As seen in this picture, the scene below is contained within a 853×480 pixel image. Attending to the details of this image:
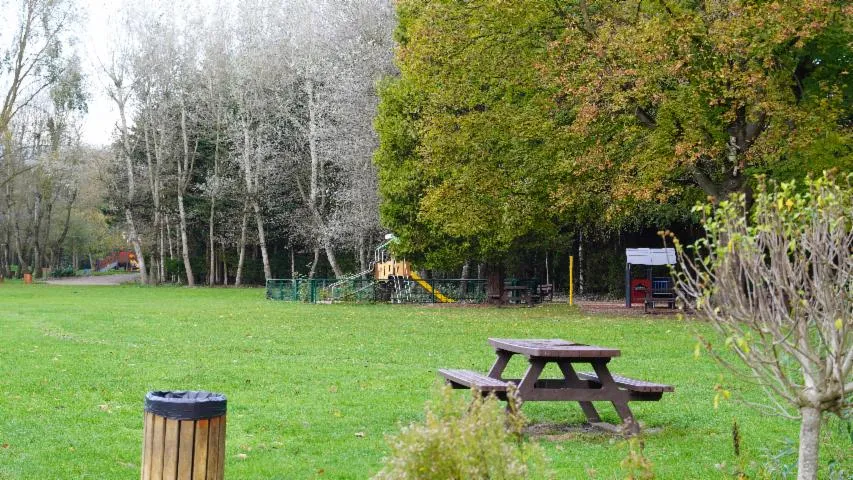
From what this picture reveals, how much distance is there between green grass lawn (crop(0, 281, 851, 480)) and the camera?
6965 mm

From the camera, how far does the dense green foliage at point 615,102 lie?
20.3 metres

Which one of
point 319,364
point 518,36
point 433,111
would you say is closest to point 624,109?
point 518,36

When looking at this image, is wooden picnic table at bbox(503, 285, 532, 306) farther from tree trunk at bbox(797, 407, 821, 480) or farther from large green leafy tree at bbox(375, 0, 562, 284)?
tree trunk at bbox(797, 407, 821, 480)

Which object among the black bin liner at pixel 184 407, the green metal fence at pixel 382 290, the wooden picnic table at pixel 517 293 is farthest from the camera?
the green metal fence at pixel 382 290

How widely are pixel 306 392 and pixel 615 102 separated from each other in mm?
13606

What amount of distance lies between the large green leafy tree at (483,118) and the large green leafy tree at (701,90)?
3.84 feet

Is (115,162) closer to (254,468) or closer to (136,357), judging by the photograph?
(136,357)

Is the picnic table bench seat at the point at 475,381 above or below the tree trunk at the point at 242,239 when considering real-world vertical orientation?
below

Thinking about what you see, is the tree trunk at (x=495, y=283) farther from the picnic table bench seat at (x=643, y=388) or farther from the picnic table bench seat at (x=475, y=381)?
the picnic table bench seat at (x=643, y=388)

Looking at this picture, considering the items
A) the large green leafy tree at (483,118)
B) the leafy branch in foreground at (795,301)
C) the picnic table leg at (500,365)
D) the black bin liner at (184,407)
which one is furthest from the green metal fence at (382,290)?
the black bin liner at (184,407)

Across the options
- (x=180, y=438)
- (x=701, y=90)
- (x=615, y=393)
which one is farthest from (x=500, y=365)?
(x=701, y=90)

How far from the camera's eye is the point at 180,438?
474cm

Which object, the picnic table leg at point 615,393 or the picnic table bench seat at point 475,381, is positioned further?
the picnic table leg at point 615,393

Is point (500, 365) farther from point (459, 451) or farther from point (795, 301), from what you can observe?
point (459, 451)
